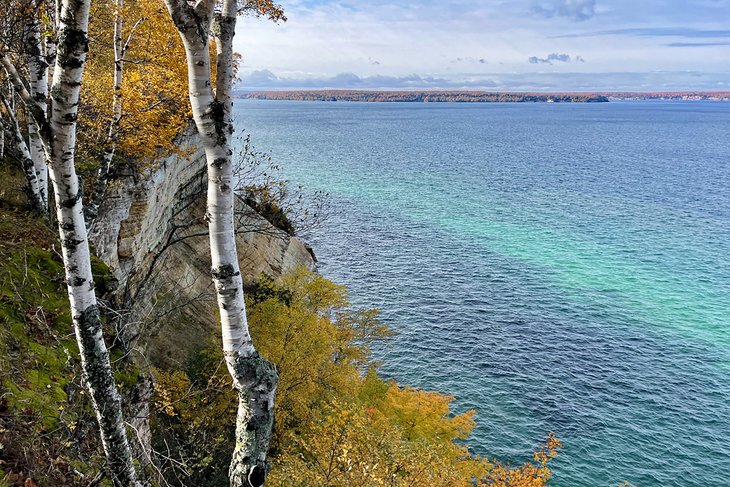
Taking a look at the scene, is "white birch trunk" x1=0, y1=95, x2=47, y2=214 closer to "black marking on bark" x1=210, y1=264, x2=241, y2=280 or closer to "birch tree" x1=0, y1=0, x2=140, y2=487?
"birch tree" x1=0, y1=0, x2=140, y2=487

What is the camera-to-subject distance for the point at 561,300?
48.5 meters

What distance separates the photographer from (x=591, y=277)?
53344mm

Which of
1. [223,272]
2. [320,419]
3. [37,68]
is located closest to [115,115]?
[37,68]

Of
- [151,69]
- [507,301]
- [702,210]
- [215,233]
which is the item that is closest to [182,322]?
[151,69]

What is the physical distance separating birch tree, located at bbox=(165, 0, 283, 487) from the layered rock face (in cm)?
808

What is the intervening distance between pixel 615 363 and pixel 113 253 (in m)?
36.4

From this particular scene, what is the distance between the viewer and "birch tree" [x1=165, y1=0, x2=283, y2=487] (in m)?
6.75

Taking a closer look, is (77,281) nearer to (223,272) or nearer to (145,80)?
(223,272)

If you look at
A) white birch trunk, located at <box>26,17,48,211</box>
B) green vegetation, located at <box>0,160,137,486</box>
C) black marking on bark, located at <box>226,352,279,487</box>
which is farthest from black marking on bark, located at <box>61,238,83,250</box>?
black marking on bark, located at <box>226,352,279,487</box>

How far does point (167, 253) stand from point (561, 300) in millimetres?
36939

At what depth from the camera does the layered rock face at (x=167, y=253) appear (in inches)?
773

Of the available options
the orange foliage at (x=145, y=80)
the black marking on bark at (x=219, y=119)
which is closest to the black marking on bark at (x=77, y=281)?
the black marking on bark at (x=219, y=119)

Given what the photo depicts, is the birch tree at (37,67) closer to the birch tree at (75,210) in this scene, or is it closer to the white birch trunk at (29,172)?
the birch tree at (75,210)

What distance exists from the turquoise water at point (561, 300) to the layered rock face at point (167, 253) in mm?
15255
